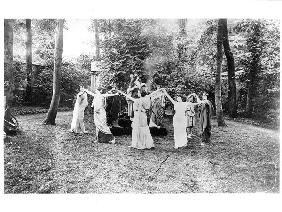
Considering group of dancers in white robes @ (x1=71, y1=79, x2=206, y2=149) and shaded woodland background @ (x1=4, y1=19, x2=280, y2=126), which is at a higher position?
shaded woodland background @ (x1=4, y1=19, x2=280, y2=126)

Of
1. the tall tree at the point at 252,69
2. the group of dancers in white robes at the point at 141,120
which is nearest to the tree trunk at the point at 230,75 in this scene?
the tall tree at the point at 252,69

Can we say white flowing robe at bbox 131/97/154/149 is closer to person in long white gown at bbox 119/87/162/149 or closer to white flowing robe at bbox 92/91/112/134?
person in long white gown at bbox 119/87/162/149

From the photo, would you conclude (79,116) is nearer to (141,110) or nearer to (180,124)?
(141,110)

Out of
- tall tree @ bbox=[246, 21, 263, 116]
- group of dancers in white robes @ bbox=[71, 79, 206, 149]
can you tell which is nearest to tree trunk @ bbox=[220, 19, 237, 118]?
tall tree @ bbox=[246, 21, 263, 116]

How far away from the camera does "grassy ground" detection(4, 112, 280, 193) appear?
21.5ft

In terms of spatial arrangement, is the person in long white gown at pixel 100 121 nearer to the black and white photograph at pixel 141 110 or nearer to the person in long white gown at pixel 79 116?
the black and white photograph at pixel 141 110

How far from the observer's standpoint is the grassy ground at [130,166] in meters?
6.57

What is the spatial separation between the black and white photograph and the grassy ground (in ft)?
0.10

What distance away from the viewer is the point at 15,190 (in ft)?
20.1

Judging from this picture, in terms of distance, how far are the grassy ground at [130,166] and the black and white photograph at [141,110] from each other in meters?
0.03

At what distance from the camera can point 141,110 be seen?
10.0 meters

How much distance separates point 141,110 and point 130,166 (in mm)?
2567

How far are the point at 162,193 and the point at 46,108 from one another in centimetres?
936

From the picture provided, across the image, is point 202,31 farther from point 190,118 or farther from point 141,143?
point 141,143
